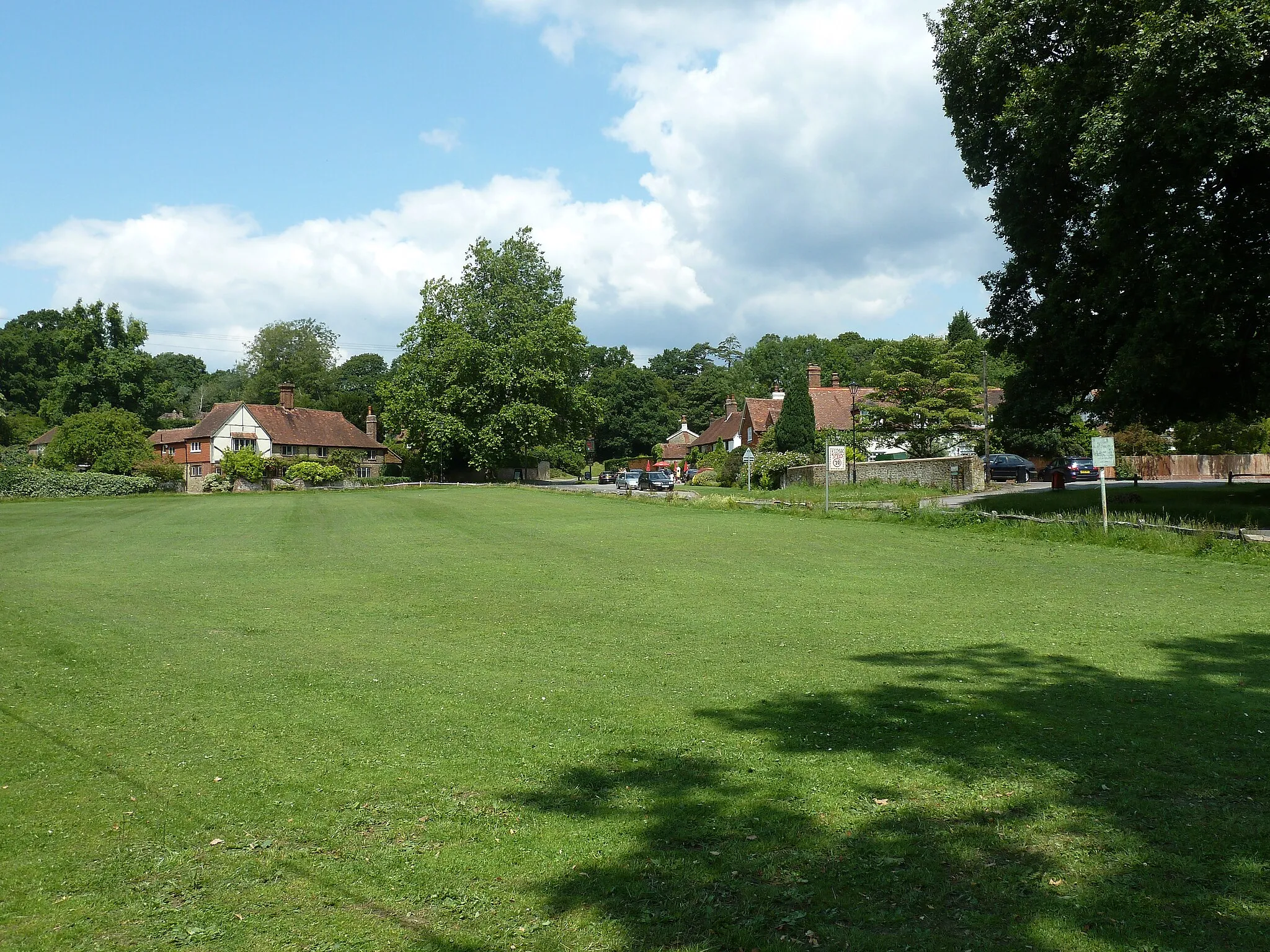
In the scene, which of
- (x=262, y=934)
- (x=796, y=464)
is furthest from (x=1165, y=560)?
(x=796, y=464)

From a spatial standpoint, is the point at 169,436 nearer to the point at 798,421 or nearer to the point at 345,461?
the point at 345,461

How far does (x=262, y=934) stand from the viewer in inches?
155

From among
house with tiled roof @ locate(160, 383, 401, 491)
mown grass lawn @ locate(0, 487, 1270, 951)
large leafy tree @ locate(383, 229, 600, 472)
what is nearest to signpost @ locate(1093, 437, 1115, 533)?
mown grass lawn @ locate(0, 487, 1270, 951)

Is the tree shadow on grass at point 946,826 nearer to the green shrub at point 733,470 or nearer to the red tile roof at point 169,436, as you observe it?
the green shrub at point 733,470

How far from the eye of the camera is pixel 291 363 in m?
122

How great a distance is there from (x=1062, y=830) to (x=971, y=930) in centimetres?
129

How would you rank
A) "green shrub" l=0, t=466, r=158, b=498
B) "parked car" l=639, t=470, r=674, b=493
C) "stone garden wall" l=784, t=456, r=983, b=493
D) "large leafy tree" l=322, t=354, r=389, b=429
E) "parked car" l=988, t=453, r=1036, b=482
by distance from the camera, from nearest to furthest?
"stone garden wall" l=784, t=456, r=983, b=493
"parked car" l=988, t=453, r=1036, b=482
"parked car" l=639, t=470, r=674, b=493
"green shrub" l=0, t=466, r=158, b=498
"large leafy tree" l=322, t=354, r=389, b=429

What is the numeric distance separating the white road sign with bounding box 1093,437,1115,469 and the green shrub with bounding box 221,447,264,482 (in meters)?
67.3

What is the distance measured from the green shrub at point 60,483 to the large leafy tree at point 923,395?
5279 cm

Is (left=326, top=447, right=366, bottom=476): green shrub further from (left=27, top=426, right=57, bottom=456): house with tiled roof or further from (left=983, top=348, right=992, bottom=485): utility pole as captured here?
(left=983, top=348, right=992, bottom=485): utility pole

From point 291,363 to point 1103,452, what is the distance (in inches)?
4575

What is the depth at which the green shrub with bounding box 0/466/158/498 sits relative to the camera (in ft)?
198

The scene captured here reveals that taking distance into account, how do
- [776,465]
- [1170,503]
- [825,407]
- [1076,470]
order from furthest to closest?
[825,407]
[776,465]
[1076,470]
[1170,503]

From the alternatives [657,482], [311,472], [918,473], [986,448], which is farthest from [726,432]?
[918,473]
